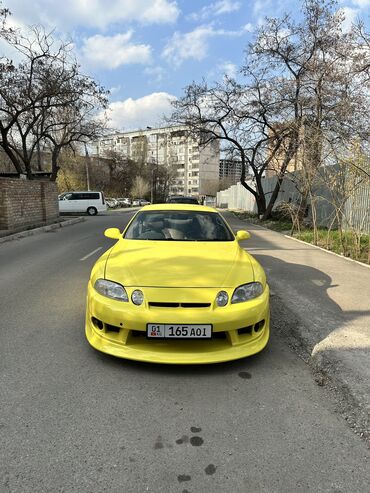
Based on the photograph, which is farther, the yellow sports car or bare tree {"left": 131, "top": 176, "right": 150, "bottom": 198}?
bare tree {"left": 131, "top": 176, "right": 150, "bottom": 198}

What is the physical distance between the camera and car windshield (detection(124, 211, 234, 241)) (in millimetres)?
5247

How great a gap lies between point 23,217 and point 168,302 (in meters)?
15.7

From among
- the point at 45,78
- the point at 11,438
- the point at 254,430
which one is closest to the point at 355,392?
the point at 254,430

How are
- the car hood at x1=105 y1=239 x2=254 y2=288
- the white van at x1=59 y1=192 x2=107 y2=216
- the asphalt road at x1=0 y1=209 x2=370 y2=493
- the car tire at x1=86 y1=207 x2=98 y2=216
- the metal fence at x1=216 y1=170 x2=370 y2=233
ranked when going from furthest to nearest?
the car tire at x1=86 y1=207 x2=98 y2=216 → the white van at x1=59 y1=192 x2=107 y2=216 → the metal fence at x1=216 y1=170 x2=370 y2=233 → the car hood at x1=105 y1=239 x2=254 y2=288 → the asphalt road at x1=0 y1=209 x2=370 y2=493

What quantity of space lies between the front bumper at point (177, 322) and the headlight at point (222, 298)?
51mm

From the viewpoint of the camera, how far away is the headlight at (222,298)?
11.5 ft

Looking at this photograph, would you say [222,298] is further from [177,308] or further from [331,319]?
[331,319]

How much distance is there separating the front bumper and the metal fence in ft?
23.6

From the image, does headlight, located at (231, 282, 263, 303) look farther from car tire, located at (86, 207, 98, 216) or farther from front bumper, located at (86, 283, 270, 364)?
car tire, located at (86, 207, 98, 216)

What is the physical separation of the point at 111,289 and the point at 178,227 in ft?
6.42

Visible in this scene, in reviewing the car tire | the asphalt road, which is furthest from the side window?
the asphalt road

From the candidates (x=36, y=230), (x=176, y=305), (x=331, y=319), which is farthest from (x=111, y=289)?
(x=36, y=230)

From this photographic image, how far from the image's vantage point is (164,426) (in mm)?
2729

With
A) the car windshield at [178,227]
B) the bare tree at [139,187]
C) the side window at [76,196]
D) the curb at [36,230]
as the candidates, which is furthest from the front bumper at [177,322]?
the bare tree at [139,187]
